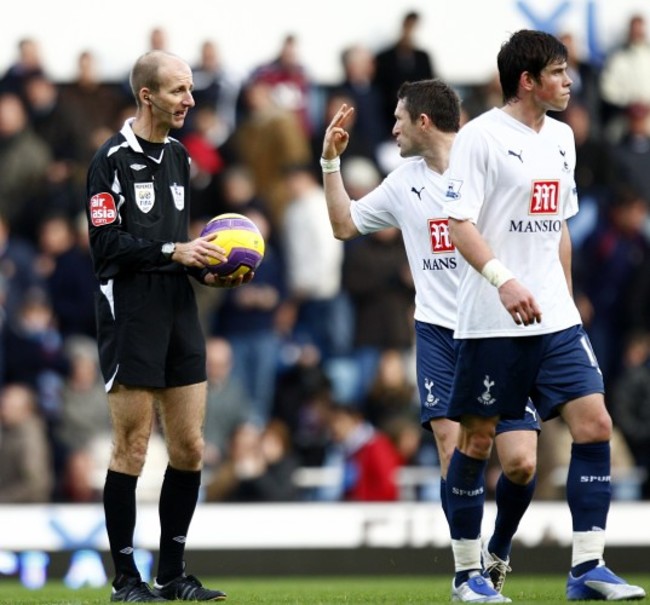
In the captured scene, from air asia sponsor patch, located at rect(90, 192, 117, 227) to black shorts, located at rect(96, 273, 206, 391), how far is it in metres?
0.30

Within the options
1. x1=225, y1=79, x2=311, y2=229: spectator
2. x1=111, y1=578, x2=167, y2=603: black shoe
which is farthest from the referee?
x1=225, y1=79, x2=311, y2=229: spectator

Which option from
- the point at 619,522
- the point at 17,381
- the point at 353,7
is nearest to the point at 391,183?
the point at 619,522

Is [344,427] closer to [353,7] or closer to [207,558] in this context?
[207,558]

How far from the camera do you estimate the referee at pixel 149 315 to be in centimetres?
825

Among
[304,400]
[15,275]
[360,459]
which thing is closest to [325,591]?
[360,459]

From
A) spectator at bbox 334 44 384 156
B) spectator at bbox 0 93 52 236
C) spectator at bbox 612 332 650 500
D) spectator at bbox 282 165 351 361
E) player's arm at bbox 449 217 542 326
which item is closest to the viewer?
player's arm at bbox 449 217 542 326

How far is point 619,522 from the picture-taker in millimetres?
14250

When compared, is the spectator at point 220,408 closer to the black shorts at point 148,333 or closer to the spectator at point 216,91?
the spectator at point 216,91

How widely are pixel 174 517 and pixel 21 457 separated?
6.52 meters

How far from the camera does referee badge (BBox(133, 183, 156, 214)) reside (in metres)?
8.38

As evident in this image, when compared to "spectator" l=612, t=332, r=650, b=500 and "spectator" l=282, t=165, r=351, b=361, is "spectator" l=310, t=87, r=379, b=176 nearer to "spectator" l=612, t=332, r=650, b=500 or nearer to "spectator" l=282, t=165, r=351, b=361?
"spectator" l=282, t=165, r=351, b=361

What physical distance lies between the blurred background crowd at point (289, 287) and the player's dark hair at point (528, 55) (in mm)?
7616

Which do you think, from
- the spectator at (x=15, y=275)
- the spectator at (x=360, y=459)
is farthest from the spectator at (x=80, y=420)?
the spectator at (x=360, y=459)

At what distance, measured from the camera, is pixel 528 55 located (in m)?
7.55
